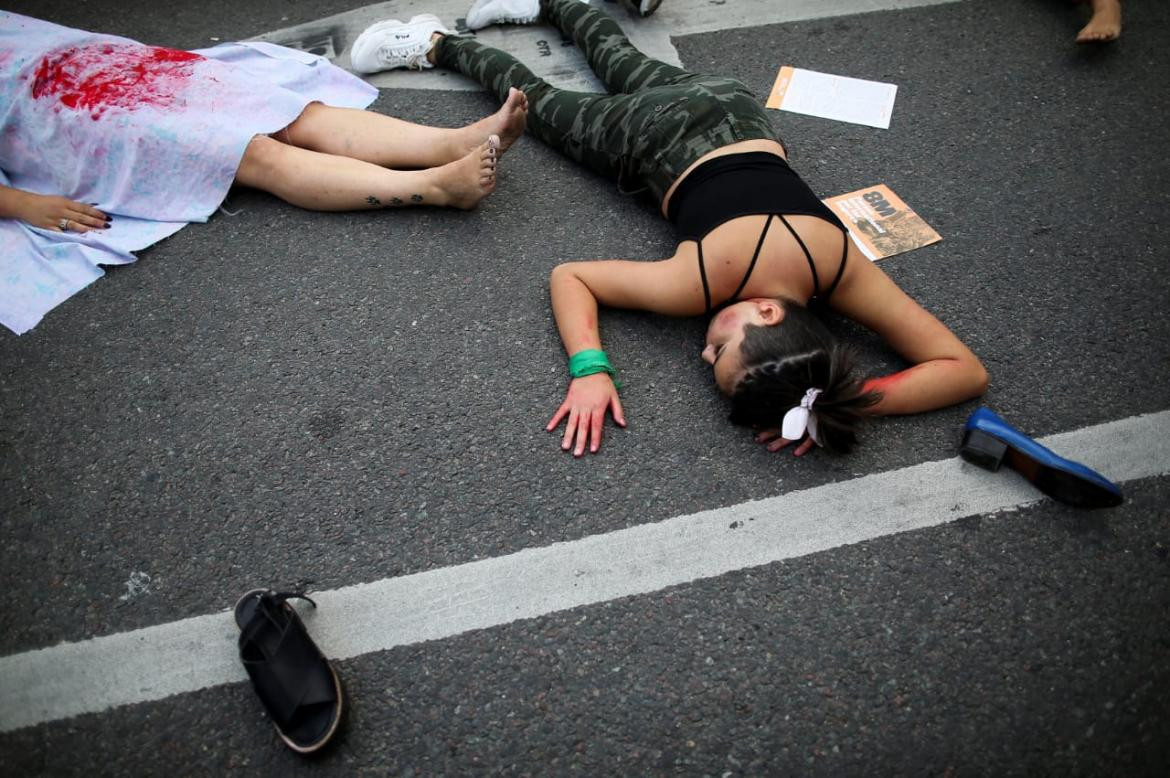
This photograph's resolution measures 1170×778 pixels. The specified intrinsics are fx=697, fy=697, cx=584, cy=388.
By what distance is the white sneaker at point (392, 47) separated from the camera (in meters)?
2.98

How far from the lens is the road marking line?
5.22 ft

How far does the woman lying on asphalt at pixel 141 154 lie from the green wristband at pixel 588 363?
747 millimetres

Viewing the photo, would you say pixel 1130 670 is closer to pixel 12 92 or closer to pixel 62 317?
pixel 62 317

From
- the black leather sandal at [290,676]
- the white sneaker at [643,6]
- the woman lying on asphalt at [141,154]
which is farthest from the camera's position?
the white sneaker at [643,6]

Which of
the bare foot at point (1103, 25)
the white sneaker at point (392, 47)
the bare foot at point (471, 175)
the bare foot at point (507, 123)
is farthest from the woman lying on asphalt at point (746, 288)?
the bare foot at point (1103, 25)

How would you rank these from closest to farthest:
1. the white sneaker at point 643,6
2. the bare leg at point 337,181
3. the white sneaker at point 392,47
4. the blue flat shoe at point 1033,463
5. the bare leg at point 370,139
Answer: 1. the blue flat shoe at point 1033,463
2. the bare leg at point 337,181
3. the bare leg at point 370,139
4. the white sneaker at point 392,47
5. the white sneaker at point 643,6

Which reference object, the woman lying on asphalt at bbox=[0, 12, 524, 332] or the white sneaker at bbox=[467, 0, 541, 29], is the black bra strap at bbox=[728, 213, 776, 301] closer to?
the woman lying on asphalt at bbox=[0, 12, 524, 332]

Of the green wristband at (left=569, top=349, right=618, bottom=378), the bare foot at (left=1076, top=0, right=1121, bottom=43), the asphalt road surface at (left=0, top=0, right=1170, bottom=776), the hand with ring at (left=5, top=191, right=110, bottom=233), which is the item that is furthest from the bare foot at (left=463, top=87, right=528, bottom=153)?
the bare foot at (left=1076, top=0, right=1121, bottom=43)

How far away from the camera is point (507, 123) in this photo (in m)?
2.41

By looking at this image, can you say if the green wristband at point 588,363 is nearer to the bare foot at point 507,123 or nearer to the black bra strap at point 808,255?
the black bra strap at point 808,255

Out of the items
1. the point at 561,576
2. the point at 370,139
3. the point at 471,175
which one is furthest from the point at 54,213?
the point at 561,576

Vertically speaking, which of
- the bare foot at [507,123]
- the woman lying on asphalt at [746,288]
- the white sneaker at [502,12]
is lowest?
the woman lying on asphalt at [746,288]

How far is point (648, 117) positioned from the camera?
2.37 meters

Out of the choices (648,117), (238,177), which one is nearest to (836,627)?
(648,117)
